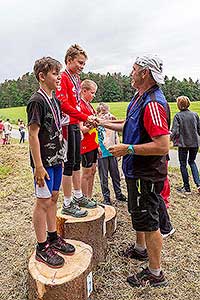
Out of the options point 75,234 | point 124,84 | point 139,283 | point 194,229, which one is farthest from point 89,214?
point 124,84

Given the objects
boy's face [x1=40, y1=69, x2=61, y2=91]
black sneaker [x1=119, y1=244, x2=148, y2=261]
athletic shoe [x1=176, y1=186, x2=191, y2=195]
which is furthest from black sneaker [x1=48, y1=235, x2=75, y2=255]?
athletic shoe [x1=176, y1=186, x2=191, y2=195]

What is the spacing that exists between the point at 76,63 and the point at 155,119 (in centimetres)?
114

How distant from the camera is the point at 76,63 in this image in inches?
132

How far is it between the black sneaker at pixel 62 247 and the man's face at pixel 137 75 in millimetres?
1516

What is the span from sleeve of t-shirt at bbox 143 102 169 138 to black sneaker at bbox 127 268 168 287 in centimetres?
139

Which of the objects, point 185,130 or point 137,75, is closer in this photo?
point 137,75

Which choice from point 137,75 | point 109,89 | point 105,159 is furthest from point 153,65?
point 109,89

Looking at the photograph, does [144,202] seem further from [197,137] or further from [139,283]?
[197,137]

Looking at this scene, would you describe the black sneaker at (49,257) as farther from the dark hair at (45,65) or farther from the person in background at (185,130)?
the person in background at (185,130)

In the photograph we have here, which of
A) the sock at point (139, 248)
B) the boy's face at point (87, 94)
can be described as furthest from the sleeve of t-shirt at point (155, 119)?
the sock at point (139, 248)

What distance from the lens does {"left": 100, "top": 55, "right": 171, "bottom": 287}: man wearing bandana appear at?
8.86ft

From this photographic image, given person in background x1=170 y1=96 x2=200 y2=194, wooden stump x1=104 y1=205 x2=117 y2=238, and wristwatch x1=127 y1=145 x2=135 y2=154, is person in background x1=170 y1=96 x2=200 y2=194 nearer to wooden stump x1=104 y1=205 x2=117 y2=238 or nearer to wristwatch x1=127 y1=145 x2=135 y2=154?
wooden stump x1=104 y1=205 x2=117 y2=238

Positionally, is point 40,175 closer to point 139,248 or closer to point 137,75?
point 137,75

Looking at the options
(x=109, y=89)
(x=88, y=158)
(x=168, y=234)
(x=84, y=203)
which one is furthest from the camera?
(x=109, y=89)
